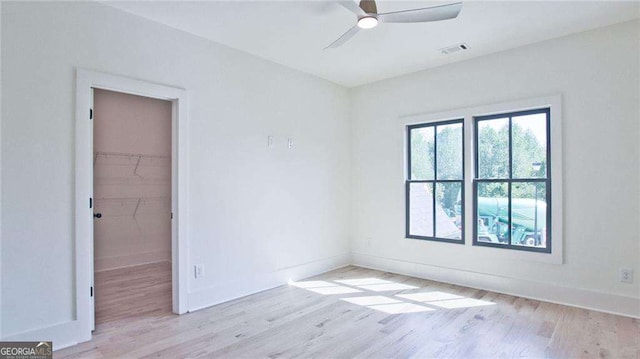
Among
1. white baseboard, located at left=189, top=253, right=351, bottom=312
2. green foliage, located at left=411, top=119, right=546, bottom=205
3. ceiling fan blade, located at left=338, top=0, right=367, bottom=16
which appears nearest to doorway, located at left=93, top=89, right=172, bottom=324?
white baseboard, located at left=189, top=253, right=351, bottom=312

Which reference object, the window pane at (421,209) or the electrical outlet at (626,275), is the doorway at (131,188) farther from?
the electrical outlet at (626,275)

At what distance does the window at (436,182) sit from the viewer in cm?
448

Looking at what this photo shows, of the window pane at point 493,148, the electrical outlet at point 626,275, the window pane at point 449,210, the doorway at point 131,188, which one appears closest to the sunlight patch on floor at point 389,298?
the window pane at point 449,210

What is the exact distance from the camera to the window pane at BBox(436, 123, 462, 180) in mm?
4480

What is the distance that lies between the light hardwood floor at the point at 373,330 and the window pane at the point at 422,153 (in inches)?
62.7

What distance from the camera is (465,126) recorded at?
431 cm

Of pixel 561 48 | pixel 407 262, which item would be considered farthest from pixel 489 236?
pixel 561 48

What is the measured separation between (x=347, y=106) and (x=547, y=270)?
3443 mm

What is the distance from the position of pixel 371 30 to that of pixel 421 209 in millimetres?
2486

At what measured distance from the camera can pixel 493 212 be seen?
13.7 ft

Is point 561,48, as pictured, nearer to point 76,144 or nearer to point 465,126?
point 465,126

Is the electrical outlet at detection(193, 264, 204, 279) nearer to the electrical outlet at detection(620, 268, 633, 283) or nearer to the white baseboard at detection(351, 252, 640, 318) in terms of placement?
the white baseboard at detection(351, 252, 640, 318)

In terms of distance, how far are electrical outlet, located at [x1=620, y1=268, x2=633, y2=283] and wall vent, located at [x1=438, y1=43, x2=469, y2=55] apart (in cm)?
273

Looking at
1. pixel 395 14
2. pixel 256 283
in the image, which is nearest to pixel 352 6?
pixel 395 14
